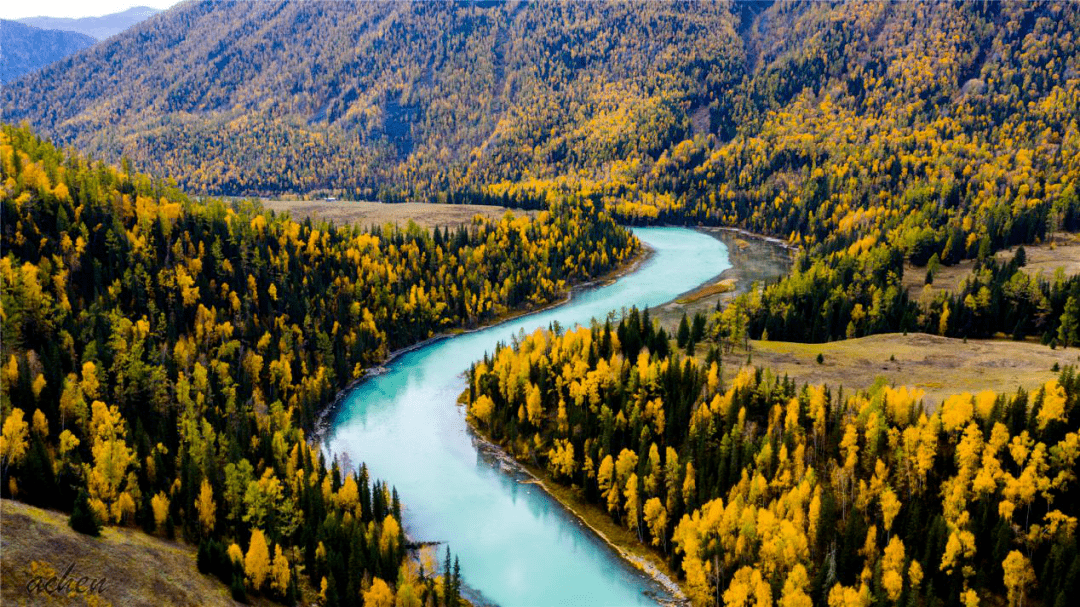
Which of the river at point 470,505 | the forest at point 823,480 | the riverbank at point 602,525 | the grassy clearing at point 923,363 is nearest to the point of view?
the forest at point 823,480

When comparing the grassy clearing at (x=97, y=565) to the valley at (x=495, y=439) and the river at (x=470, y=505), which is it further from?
the river at (x=470, y=505)

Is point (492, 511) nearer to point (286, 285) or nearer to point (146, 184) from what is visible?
point (286, 285)

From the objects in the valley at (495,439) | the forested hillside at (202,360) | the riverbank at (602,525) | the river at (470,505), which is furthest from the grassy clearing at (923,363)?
the forested hillside at (202,360)

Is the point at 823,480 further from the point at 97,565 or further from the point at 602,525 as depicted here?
the point at 97,565

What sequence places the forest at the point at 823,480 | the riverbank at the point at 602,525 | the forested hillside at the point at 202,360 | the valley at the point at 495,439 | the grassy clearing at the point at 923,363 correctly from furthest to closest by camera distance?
the grassy clearing at the point at 923,363 → the riverbank at the point at 602,525 → the forested hillside at the point at 202,360 → the valley at the point at 495,439 → the forest at the point at 823,480

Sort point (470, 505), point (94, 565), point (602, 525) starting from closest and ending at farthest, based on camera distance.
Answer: point (94, 565) → point (602, 525) → point (470, 505)

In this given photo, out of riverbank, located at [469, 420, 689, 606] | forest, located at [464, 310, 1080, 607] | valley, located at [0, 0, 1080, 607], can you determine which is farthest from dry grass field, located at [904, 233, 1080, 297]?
riverbank, located at [469, 420, 689, 606]

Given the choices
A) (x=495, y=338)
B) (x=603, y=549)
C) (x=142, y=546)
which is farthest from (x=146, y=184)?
(x=603, y=549)

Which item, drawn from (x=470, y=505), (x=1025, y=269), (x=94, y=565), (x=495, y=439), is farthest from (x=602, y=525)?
(x=1025, y=269)
